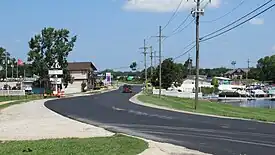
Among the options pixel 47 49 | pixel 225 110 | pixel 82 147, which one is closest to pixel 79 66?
pixel 47 49

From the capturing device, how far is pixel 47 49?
9306cm

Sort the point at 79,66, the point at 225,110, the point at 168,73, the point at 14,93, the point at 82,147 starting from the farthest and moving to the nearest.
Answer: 1. the point at 79,66
2. the point at 168,73
3. the point at 14,93
4. the point at 225,110
5. the point at 82,147

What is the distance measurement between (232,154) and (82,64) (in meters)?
112

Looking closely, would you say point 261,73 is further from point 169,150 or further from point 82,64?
point 169,150

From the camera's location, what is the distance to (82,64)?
124 meters

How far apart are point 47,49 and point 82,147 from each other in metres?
81.7

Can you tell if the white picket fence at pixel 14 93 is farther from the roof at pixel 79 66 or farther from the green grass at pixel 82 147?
the green grass at pixel 82 147

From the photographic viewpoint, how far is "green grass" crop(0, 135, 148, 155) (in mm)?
12383

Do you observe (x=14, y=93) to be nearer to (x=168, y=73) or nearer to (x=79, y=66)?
(x=168, y=73)

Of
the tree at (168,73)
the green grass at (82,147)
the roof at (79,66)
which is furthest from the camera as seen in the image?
the roof at (79,66)

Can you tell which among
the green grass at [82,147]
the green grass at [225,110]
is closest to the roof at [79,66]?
the green grass at [225,110]

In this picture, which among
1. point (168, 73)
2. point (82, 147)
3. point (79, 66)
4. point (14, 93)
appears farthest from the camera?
point (79, 66)

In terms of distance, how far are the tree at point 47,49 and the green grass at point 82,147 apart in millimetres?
78963

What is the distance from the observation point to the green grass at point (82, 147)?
40.6ft
